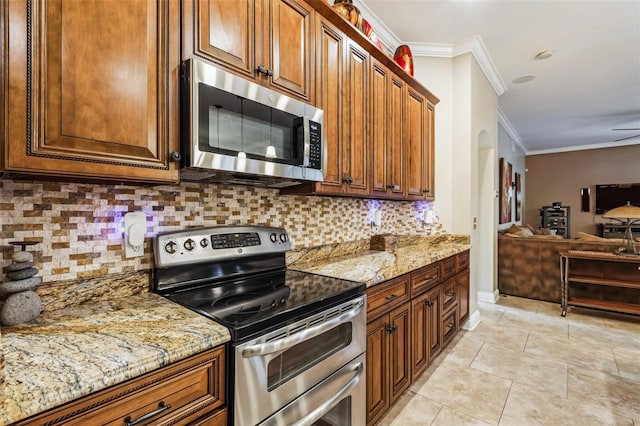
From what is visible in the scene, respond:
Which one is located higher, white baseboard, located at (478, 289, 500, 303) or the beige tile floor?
white baseboard, located at (478, 289, 500, 303)

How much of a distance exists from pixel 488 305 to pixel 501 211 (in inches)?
75.2

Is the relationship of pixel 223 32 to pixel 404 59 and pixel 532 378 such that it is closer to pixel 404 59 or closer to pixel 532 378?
pixel 404 59

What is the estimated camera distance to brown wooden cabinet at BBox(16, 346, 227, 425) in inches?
25.7

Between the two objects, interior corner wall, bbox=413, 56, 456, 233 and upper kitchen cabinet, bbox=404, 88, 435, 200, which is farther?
interior corner wall, bbox=413, 56, 456, 233

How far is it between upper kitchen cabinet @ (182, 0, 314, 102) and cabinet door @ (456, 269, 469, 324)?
2161 millimetres

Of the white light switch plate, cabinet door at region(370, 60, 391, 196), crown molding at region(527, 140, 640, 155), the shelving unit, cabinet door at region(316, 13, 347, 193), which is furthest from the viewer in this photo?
the shelving unit

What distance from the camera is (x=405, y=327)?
1.90 metres

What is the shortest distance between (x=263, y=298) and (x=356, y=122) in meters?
1.31

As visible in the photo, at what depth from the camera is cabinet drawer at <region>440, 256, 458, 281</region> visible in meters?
2.41

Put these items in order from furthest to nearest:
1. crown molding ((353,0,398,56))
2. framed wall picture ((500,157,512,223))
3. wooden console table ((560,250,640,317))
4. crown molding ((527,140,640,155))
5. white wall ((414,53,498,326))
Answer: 1. crown molding ((527,140,640,155))
2. framed wall picture ((500,157,512,223))
3. wooden console table ((560,250,640,317))
4. white wall ((414,53,498,326))
5. crown molding ((353,0,398,56))

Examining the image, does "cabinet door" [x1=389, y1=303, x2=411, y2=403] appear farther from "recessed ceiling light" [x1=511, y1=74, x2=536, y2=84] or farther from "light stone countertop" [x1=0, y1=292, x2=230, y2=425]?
"recessed ceiling light" [x1=511, y1=74, x2=536, y2=84]

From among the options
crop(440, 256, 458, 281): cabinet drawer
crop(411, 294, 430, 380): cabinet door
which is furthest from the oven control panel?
crop(440, 256, 458, 281): cabinet drawer

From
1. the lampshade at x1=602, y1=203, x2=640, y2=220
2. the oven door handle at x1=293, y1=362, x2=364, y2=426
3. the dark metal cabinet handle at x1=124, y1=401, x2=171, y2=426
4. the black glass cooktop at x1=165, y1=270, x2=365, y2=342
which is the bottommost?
the oven door handle at x1=293, y1=362, x2=364, y2=426

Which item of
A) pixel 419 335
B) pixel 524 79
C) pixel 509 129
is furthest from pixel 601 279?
pixel 509 129
